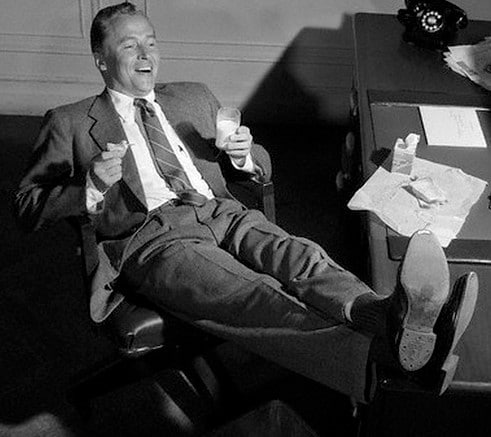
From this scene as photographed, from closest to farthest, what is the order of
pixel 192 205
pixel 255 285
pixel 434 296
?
pixel 434 296
pixel 255 285
pixel 192 205

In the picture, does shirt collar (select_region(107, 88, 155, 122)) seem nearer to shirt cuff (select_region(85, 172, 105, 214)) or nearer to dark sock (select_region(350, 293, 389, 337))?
shirt cuff (select_region(85, 172, 105, 214))

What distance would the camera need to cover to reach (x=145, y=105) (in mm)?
2604

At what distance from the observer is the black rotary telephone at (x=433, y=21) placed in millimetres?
3219

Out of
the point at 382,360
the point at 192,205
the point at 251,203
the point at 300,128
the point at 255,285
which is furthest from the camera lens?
the point at 300,128

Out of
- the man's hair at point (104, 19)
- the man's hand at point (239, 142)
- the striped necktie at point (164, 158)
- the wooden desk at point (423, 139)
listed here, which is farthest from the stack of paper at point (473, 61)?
the man's hair at point (104, 19)

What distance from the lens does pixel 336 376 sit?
210cm

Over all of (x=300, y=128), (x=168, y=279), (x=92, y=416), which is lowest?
(x=92, y=416)

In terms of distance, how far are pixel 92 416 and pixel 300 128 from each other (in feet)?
6.11

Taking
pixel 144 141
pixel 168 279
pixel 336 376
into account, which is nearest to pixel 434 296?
pixel 336 376

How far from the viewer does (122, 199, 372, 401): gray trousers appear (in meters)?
2.13

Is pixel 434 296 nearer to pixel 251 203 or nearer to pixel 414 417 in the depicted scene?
pixel 414 417

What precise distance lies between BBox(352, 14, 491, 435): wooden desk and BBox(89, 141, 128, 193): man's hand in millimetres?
638

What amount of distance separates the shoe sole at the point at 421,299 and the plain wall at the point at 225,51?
7.11ft

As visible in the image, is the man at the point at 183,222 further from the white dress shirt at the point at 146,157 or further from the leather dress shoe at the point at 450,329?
the leather dress shoe at the point at 450,329
